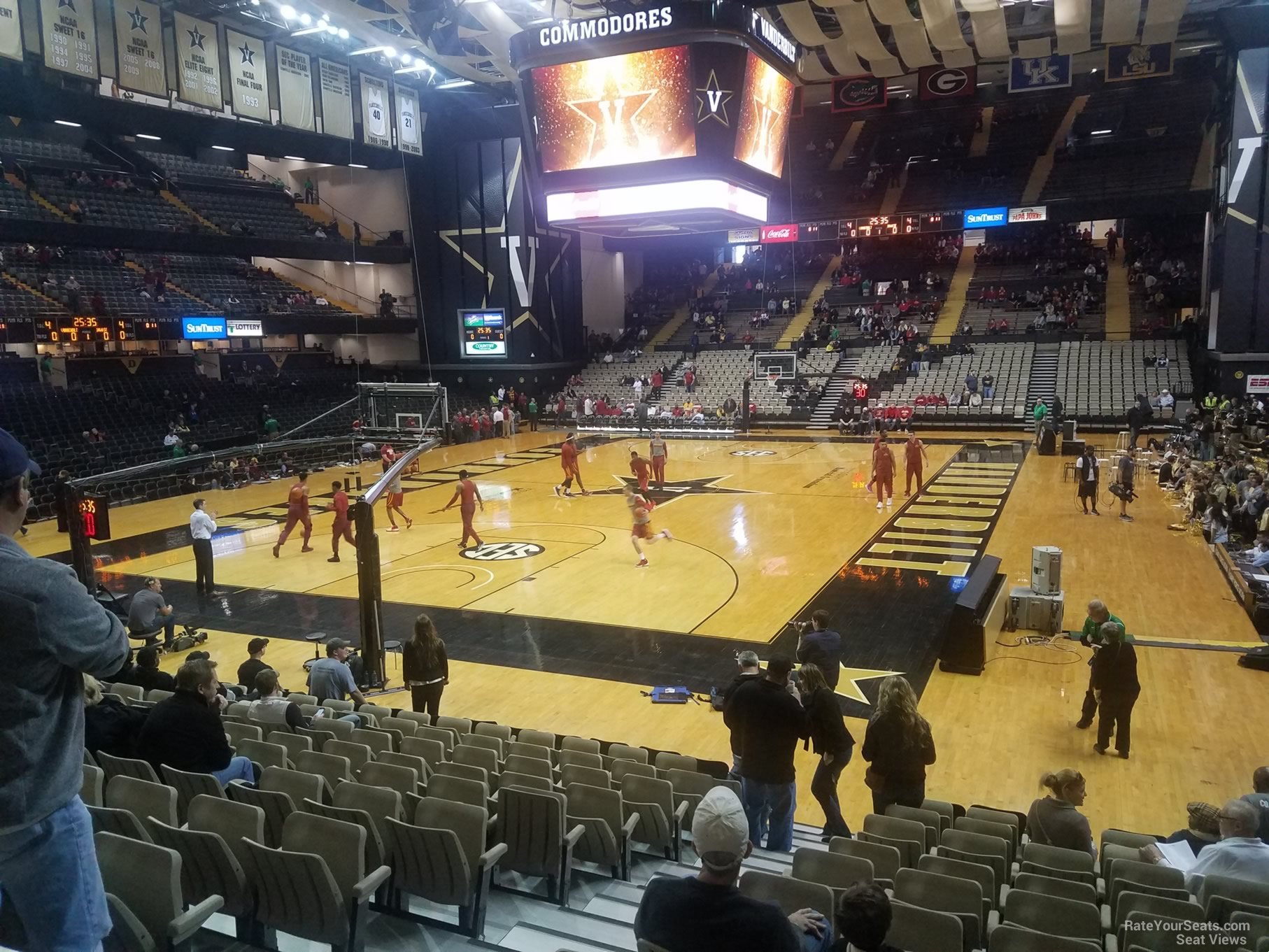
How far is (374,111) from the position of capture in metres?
19.0

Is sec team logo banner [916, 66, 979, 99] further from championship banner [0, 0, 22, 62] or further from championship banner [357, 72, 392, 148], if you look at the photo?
championship banner [0, 0, 22, 62]

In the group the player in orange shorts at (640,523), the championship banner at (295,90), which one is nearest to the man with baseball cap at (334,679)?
the player in orange shorts at (640,523)

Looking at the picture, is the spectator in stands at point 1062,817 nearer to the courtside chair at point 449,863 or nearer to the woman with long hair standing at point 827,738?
the woman with long hair standing at point 827,738

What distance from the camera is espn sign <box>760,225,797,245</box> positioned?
3944cm

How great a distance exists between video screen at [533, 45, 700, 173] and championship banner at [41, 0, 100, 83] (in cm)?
706

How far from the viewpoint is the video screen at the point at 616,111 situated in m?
12.3

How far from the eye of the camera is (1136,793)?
24.8 feet

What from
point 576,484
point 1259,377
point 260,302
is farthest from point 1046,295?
point 260,302

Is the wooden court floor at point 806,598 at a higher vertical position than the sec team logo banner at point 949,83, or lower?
lower

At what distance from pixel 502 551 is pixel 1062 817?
41.9ft

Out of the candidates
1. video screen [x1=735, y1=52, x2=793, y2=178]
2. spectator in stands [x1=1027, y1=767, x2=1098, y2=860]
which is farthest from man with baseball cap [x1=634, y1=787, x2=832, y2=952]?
video screen [x1=735, y1=52, x2=793, y2=178]

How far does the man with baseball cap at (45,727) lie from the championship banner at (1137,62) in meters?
29.1

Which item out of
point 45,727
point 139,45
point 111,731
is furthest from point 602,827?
point 139,45

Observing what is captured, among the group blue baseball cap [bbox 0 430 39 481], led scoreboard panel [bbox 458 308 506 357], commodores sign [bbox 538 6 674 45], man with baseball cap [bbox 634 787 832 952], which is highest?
commodores sign [bbox 538 6 674 45]
